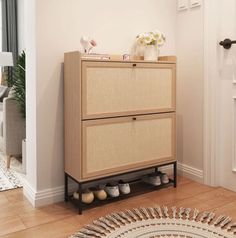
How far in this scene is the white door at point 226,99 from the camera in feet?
8.17

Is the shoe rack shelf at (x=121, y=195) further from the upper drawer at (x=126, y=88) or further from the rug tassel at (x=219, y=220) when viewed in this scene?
the rug tassel at (x=219, y=220)

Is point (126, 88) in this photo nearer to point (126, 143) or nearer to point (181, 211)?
point (126, 143)

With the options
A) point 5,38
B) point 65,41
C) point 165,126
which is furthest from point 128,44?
point 5,38

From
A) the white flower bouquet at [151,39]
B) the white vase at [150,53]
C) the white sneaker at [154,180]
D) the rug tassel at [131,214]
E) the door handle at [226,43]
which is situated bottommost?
the rug tassel at [131,214]

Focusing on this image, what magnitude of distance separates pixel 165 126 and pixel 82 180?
2.67ft

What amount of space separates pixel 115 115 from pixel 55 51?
629 mm

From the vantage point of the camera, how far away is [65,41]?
2.31 metres

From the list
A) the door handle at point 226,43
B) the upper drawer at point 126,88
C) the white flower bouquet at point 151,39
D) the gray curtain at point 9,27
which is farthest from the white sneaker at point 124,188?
the gray curtain at point 9,27

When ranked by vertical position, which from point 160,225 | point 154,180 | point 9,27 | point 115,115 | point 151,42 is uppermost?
point 9,27

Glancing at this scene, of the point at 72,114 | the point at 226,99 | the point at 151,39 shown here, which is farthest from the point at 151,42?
the point at 72,114

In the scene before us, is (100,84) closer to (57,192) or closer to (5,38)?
(57,192)

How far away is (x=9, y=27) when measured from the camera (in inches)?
237

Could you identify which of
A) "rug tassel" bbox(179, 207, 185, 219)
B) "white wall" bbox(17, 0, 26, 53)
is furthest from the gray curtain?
"rug tassel" bbox(179, 207, 185, 219)

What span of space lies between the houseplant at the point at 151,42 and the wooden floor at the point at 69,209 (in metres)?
1.10
